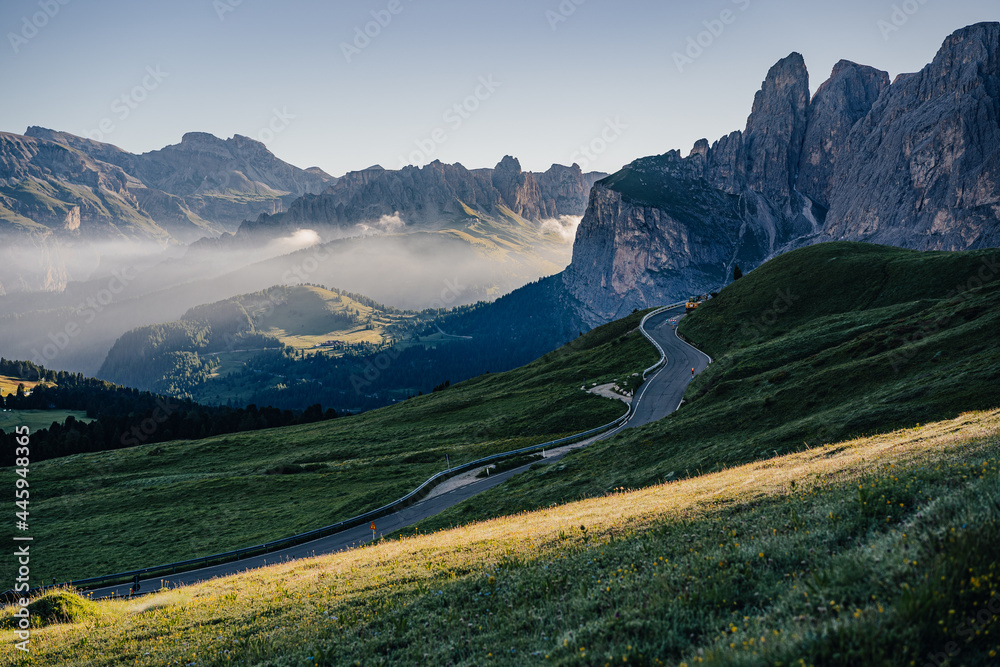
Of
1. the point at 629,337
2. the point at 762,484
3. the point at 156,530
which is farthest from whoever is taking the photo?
the point at 629,337

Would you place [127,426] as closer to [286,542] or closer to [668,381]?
[286,542]

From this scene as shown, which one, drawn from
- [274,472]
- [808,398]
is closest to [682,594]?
[808,398]

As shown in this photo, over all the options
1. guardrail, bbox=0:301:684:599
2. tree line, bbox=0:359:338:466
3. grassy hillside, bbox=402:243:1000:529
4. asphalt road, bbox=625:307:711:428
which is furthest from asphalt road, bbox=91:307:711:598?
tree line, bbox=0:359:338:466

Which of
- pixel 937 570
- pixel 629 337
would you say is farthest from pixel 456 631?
pixel 629 337

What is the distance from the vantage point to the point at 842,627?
6824mm

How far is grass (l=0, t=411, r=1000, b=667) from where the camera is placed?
7.00 meters

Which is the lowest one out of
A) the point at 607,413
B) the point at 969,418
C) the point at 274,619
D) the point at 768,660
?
the point at 607,413

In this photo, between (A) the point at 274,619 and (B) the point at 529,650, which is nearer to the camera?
(B) the point at 529,650

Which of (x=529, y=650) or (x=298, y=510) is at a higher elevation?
(x=529, y=650)

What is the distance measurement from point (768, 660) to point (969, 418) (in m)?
23.4

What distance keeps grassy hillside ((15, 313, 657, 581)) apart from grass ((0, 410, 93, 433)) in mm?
72306

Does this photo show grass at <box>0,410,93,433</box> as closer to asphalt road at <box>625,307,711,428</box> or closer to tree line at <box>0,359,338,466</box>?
tree line at <box>0,359,338,466</box>

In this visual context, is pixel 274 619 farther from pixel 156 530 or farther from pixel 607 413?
pixel 607 413

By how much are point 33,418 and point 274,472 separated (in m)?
135
